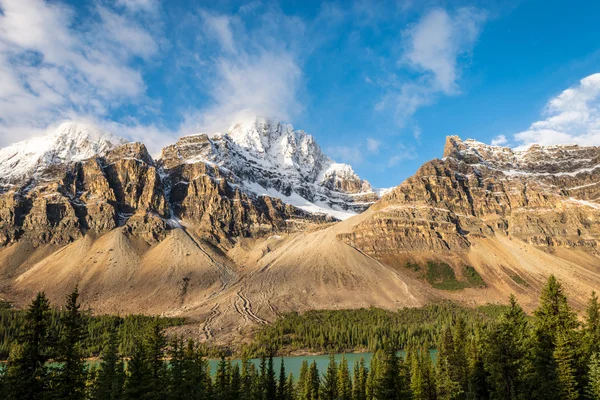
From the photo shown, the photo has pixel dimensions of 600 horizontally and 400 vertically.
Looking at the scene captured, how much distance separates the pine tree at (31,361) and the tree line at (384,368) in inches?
2.1

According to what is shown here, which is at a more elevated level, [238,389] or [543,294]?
[543,294]

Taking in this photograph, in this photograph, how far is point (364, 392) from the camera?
67.7 m

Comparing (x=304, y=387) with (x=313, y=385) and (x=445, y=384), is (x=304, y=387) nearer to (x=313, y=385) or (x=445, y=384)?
(x=313, y=385)

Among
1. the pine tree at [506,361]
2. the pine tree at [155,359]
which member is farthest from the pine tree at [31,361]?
the pine tree at [506,361]

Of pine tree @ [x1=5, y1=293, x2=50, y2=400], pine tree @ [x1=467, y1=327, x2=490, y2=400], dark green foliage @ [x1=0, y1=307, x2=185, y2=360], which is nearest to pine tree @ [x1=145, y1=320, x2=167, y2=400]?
pine tree @ [x1=5, y1=293, x2=50, y2=400]

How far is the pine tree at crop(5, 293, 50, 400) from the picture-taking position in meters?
25.7

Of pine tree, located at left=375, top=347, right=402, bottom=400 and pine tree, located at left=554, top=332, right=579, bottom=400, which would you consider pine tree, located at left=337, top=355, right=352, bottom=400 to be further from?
pine tree, located at left=554, top=332, right=579, bottom=400

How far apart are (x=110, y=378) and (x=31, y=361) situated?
1379 cm

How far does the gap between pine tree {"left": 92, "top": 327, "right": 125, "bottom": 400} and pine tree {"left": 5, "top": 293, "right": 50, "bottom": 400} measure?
32.3 feet

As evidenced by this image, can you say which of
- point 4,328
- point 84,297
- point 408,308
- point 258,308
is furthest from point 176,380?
point 84,297

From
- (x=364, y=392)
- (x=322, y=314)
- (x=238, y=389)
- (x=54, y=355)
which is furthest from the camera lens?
(x=322, y=314)

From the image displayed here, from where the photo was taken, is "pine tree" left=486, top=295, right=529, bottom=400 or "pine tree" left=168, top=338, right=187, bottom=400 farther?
"pine tree" left=486, top=295, right=529, bottom=400

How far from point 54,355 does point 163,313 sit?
168693 millimetres

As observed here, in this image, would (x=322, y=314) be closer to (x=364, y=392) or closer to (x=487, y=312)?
(x=487, y=312)
